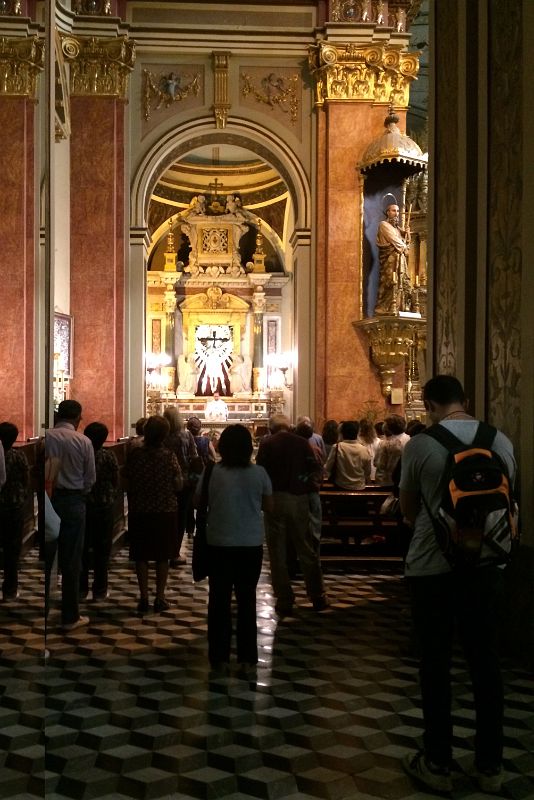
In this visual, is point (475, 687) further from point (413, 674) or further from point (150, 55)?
point (150, 55)

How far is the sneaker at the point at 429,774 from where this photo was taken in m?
3.57

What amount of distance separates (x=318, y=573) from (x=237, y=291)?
18679mm

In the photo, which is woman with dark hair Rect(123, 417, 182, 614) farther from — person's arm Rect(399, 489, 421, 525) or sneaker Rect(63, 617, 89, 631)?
person's arm Rect(399, 489, 421, 525)

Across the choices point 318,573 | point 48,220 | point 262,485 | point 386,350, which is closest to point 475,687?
point 262,485

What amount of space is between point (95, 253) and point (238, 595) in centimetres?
1110

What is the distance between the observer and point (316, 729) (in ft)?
14.3

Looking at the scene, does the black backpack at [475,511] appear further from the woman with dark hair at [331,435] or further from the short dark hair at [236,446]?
the woman with dark hair at [331,435]

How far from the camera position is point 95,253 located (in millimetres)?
15586

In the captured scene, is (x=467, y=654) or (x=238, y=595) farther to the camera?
(x=238, y=595)

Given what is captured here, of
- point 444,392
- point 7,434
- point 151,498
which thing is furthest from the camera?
point 151,498

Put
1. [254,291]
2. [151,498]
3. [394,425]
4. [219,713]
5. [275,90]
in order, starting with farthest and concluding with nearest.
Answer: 1. [254,291]
2. [275,90]
3. [394,425]
4. [151,498]
5. [219,713]

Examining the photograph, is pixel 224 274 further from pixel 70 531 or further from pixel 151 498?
pixel 70 531

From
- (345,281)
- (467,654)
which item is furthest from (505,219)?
(345,281)

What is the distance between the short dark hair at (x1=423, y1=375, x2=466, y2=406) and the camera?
12.5 ft
